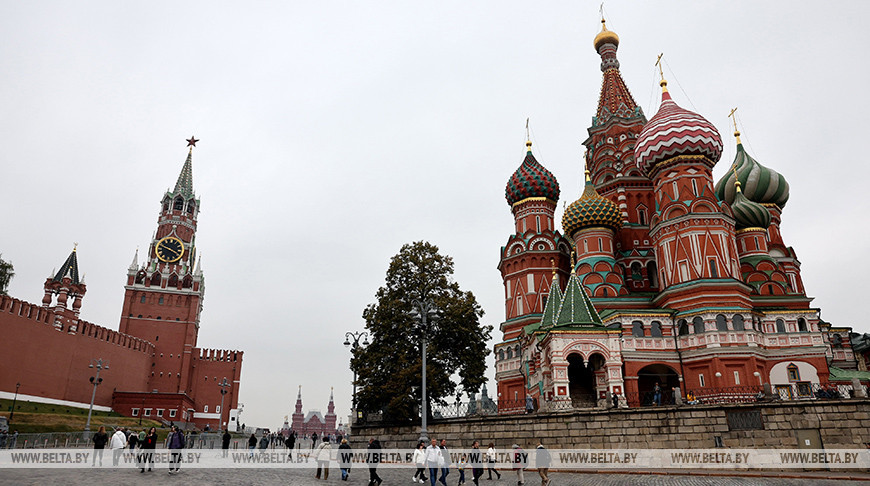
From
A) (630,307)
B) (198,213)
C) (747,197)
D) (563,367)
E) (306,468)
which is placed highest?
(198,213)

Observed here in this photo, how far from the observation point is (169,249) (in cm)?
6788

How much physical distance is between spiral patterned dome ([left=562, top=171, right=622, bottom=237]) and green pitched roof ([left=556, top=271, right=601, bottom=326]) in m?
5.90

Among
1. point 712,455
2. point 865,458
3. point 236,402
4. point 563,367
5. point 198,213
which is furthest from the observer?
point 198,213

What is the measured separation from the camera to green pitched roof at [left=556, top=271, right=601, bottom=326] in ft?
90.0

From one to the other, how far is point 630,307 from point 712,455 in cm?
1348

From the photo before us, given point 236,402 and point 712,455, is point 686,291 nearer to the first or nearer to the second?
point 712,455

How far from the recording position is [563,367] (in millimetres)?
25734

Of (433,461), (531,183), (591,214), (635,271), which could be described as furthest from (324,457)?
(531,183)

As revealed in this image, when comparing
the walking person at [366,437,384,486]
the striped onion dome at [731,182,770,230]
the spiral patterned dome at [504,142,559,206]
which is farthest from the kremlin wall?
the striped onion dome at [731,182,770,230]

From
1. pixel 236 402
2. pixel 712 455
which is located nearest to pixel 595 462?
pixel 712 455

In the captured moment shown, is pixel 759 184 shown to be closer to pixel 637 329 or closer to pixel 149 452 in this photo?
pixel 637 329

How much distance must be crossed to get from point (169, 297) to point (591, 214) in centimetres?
4999

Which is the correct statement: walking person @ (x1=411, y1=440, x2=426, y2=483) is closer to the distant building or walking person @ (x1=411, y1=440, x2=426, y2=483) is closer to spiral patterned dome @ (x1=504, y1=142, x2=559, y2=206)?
spiral patterned dome @ (x1=504, y1=142, x2=559, y2=206)

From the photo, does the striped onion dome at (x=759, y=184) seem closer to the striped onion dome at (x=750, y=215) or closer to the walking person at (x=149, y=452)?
the striped onion dome at (x=750, y=215)
